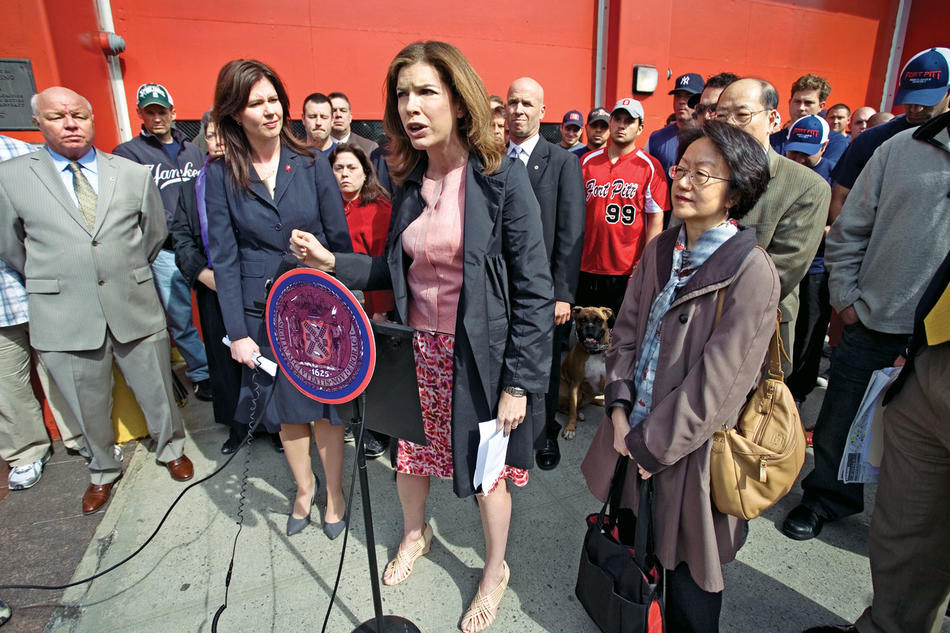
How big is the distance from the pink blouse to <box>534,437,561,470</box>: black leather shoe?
1677mm

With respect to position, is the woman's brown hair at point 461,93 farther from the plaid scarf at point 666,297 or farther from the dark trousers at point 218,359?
the dark trousers at point 218,359

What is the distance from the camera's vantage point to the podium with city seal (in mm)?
1448

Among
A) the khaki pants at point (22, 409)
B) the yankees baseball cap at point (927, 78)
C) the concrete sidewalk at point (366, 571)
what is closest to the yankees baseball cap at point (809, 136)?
the yankees baseball cap at point (927, 78)

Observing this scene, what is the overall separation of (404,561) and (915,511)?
2.07 metres

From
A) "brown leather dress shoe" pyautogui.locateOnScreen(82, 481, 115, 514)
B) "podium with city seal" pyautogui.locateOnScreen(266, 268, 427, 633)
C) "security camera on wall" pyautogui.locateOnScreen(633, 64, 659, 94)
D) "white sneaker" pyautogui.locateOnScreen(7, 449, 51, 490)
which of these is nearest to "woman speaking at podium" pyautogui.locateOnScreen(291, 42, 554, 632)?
"podium with city seal" pyautogui.locateOnScreen(266, 268, 427, 633)

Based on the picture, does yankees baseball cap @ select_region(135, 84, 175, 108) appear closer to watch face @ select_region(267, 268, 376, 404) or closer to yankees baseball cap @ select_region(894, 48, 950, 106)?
watch face @ select_region(267, 268, 376, 404)

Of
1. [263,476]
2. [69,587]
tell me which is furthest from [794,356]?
[69,587]

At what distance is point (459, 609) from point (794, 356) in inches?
125

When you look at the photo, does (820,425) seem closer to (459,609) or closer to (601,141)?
(459,609)

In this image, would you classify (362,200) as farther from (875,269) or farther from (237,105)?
(875,269)

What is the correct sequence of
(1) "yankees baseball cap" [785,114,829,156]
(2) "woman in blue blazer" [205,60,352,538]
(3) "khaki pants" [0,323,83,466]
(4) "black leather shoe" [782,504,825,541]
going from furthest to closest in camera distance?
1. (1) "yankees baseball cap" [785,114,829,156]
2. (3) "khaki pants" [0,323,83,466]
3. (4) "black leather shoe" [782,504,825,541]
4. (2) "woman in blue blazer" [205,60,352,538]

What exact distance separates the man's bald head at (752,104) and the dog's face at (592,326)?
166 centimetres

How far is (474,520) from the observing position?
2.87 meters

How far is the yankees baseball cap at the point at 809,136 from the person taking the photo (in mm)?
3990
